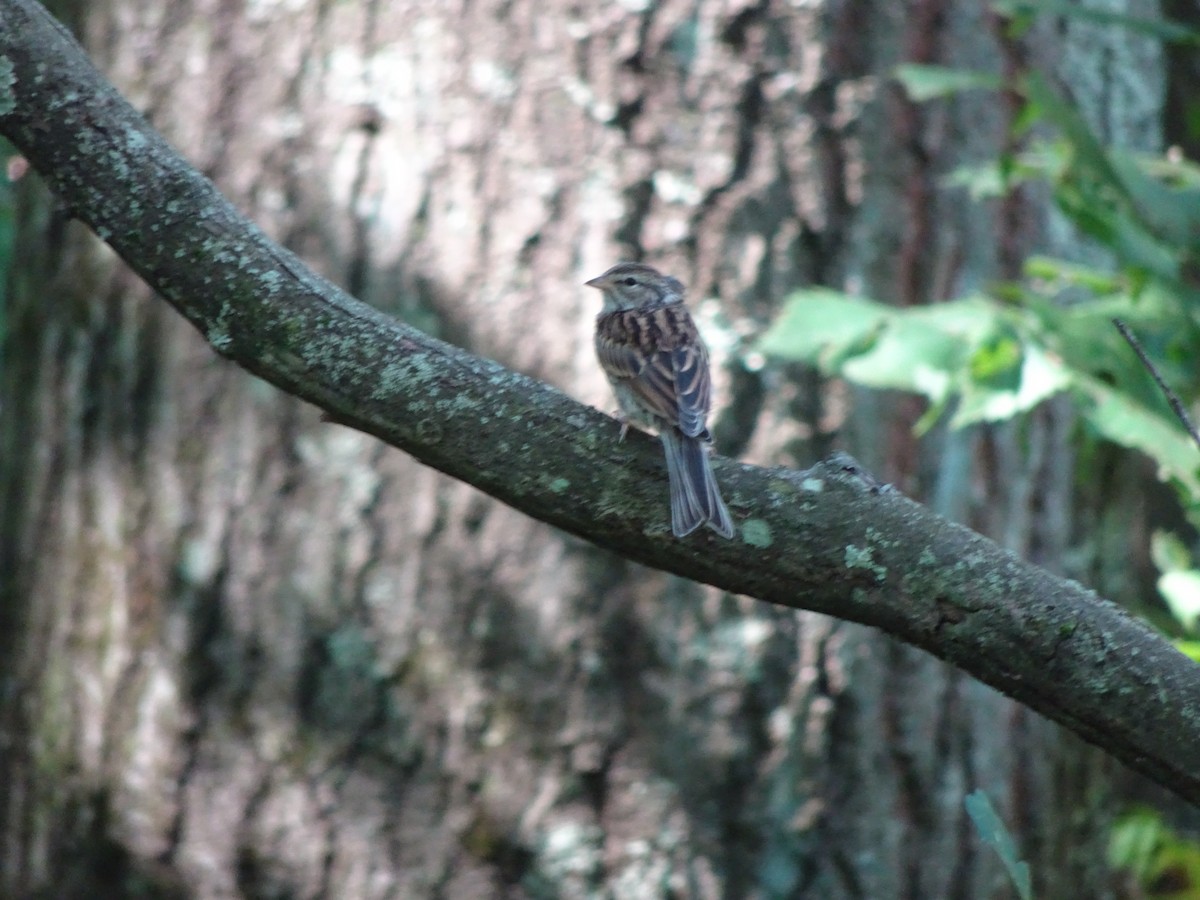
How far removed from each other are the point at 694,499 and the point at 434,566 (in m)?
1.49

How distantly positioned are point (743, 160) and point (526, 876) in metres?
2.14

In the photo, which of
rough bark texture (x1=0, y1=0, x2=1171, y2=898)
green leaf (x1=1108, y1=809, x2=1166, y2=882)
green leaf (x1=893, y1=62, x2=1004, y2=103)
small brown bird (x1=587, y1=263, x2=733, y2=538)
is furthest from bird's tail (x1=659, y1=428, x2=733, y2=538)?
green leaf (x1=1108, y1=809, x2=1166, y2=882)

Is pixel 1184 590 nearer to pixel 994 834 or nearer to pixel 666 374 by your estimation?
pixel 994 834

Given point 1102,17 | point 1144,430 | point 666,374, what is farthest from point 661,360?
point 1102,17

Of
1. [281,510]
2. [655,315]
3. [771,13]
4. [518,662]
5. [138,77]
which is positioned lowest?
[518,662]

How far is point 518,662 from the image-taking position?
3537mm

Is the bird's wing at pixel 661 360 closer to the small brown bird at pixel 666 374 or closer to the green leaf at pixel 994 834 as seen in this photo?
the small brown bird at pixel 666 374

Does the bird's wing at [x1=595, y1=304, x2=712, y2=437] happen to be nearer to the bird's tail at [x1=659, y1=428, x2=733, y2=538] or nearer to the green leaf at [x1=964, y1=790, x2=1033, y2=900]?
the bird's tail at [x1=659, y1=428, x2=733, y2=538]

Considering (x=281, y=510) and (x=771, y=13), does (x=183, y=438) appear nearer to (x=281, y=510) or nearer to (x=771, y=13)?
(x=281, y=510)

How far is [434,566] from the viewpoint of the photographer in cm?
353

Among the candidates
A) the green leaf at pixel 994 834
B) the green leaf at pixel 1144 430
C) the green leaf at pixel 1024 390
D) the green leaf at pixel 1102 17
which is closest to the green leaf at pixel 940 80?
the green leaf at pixel 1102 17

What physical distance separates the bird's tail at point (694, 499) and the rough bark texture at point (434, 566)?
133 cm

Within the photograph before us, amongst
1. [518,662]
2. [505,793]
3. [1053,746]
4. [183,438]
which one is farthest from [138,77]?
[1053,746]

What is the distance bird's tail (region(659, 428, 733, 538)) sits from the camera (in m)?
2.17
